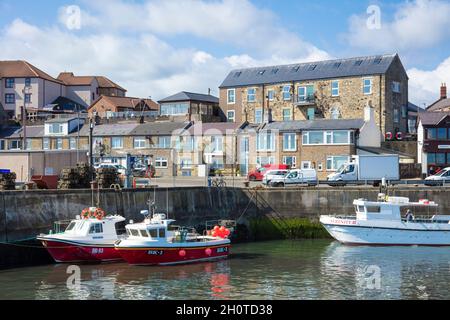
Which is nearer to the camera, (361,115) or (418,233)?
(418,233)

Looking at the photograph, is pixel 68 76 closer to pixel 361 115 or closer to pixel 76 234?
→ pixel 361 115

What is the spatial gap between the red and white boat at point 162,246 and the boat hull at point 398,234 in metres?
8.66

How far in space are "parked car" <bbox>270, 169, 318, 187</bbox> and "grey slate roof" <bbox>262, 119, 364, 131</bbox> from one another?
36.7 ft

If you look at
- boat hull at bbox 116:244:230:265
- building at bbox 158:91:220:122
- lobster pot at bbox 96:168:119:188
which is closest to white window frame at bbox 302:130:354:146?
building at bbox 158:91:220:122

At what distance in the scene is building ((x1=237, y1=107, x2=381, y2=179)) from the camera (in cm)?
5322

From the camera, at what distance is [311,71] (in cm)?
6662

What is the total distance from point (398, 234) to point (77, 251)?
58.0ft

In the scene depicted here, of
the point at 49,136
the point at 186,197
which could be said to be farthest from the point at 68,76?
the point at 186,197

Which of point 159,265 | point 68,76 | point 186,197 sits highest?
point 68,76

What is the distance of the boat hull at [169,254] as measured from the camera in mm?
28484

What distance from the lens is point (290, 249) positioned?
34.1 metres

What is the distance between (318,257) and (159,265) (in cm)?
795

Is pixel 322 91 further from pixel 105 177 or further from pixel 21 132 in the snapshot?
pixel 105 177

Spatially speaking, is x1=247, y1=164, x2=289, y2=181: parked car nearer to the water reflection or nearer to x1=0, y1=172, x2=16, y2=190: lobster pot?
the water reflection
